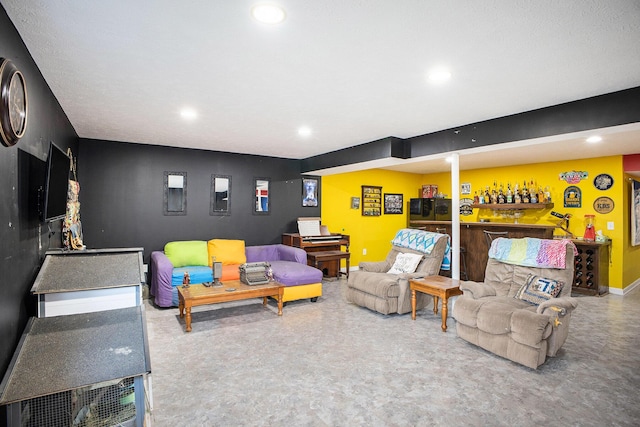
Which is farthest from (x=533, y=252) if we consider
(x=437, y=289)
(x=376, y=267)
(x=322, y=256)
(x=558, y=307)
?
(x=322, y=256)

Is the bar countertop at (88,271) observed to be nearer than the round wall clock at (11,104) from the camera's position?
No

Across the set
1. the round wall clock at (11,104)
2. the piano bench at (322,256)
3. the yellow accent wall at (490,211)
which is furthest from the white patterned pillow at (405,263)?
the round wall clock at (11,104)

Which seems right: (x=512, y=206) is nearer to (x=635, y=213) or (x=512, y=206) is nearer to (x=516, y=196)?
(x=516, y=196)

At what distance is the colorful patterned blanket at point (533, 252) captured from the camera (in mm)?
3365

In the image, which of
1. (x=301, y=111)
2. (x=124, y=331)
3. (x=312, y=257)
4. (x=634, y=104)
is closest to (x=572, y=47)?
(x=634, y=104)

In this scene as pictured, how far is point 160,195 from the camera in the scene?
5.30m

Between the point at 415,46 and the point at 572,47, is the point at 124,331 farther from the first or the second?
the point at 572,47

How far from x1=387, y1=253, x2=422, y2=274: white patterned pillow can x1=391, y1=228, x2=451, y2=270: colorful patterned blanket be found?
5.1 inches

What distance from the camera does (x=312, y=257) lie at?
19.7ft

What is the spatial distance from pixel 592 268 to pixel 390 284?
12.1 feet

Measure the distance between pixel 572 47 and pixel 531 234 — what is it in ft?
13.4

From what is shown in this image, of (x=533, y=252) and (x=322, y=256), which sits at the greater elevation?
(x=533, y=252)

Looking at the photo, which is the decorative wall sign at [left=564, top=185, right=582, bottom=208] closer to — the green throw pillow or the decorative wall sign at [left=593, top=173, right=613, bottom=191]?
the decorative wall sign at [left=593, top=173, right=613, bottom=191]

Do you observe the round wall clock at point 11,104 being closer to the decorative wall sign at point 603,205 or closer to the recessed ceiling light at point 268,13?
the recessed ceiling light at point 268,13
